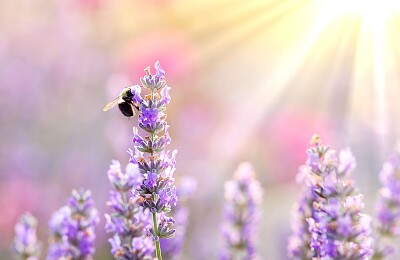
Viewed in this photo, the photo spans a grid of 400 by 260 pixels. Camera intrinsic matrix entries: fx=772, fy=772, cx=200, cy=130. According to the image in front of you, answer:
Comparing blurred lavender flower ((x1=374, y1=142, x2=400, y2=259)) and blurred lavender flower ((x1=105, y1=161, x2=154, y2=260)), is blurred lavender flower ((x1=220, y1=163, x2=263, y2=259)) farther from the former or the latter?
blurred lavender flower ((x1=105, y1=161, x2=154, y2=260))

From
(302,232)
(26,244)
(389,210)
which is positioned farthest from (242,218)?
(26,244)

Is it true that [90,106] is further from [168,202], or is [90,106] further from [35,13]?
[168,202]

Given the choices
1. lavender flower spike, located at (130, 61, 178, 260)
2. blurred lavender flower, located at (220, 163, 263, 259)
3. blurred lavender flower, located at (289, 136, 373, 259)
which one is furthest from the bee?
blurred lavender flower, located at (289, 136, 373, 259)

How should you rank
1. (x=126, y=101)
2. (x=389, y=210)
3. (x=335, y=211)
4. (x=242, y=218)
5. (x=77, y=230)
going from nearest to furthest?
(x=335, y=211), (x=77, y=230), (x=389, y=210), (x=126, y=101), (x=242, y=218)

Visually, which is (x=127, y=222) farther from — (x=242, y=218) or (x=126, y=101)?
(x=242, y=218)

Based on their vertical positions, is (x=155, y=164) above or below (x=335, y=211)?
above

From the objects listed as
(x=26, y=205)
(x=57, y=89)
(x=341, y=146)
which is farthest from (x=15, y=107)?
(x=341, y=146)
